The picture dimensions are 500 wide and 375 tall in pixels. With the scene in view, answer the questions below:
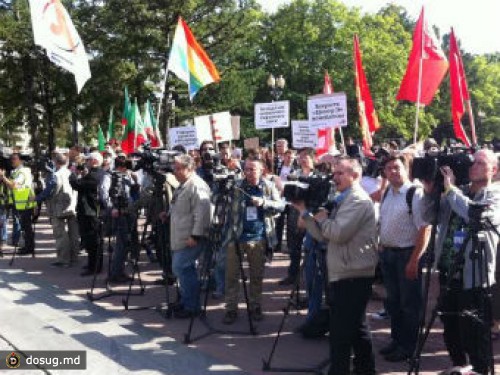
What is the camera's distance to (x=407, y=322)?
5438mm

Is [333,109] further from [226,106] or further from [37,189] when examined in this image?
[226,106]

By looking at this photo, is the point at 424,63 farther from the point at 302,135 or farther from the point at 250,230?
the point at 250,230

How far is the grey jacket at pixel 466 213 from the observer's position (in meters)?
4.35

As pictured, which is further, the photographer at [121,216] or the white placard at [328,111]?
the white placard at [328,111]

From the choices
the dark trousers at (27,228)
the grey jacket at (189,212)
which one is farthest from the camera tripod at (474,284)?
the dark trousers at (27,228)

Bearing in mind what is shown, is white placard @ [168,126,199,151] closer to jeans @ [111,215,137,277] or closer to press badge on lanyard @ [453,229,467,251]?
jeans @ [111,215,137,277]

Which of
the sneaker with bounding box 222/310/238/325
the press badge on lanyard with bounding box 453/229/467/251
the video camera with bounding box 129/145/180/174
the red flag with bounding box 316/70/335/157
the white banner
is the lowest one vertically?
the sneaker with bounding box 222/310/238/325

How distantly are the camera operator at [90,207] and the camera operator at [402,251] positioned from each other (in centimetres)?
565

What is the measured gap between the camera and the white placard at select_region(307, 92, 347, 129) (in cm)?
966

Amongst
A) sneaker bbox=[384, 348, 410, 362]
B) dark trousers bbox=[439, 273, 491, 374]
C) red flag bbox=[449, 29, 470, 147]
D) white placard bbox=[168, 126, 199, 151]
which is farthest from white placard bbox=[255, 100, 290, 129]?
dark trousers bbox=[439, 273, 491, 374]

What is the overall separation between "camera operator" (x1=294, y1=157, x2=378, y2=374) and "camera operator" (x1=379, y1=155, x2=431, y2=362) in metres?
0.80

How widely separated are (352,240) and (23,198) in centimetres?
888

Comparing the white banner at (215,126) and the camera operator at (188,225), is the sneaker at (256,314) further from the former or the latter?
the white banner at (215,126)

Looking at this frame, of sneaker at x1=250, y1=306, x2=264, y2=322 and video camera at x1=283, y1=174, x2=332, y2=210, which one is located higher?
video camera at x1=283, y1=174, x2=332, y2=210
